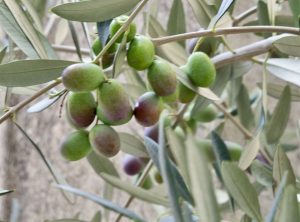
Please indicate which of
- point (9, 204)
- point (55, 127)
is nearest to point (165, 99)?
point (9, 204)

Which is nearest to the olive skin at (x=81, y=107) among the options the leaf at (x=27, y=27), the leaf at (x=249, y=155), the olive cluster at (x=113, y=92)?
the olive cluster at (x=113, y=92)


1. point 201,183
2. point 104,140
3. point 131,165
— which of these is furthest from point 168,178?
point 131,165

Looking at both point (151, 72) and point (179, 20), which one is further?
point (179, 20)

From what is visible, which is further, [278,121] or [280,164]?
[278,121]

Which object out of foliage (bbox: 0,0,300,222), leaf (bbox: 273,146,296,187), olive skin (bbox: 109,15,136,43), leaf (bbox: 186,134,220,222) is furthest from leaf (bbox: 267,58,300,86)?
leaf (bbox: 186,134,220,222)

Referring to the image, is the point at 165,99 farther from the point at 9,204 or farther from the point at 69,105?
the point at 9,204

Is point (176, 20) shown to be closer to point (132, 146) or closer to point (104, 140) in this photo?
point (132, 146)
